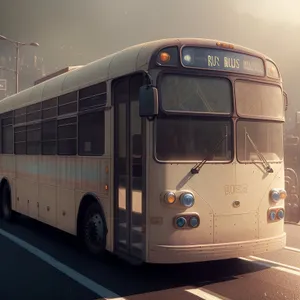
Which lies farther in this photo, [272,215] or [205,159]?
[272,215]

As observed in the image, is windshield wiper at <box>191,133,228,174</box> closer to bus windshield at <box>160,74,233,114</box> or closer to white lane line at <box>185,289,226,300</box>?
bus windshield at <box>160,74,233,114</box>

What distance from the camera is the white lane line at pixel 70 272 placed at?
5.70m

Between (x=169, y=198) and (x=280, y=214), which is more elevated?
(x=169, y=198)

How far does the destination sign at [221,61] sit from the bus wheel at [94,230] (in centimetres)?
261

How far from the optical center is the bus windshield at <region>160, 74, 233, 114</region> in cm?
598

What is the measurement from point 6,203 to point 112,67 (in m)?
6.34

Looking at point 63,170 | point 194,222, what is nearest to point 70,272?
point 194,222

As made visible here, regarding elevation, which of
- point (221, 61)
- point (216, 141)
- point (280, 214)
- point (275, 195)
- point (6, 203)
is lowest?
point (6, 203)

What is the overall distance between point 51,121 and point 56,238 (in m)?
2.36

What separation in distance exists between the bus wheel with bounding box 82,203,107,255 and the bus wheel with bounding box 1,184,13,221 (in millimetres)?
4637

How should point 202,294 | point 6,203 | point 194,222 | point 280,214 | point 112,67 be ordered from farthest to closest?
1. point 6,203
2. point 112,67
3. point 280,214
4. point 194,222
5. point 202,294

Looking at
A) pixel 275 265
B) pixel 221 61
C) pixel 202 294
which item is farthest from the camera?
pixel 275 265

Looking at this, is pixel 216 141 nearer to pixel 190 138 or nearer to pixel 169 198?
pixel 190 138

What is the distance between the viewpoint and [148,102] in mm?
5766
